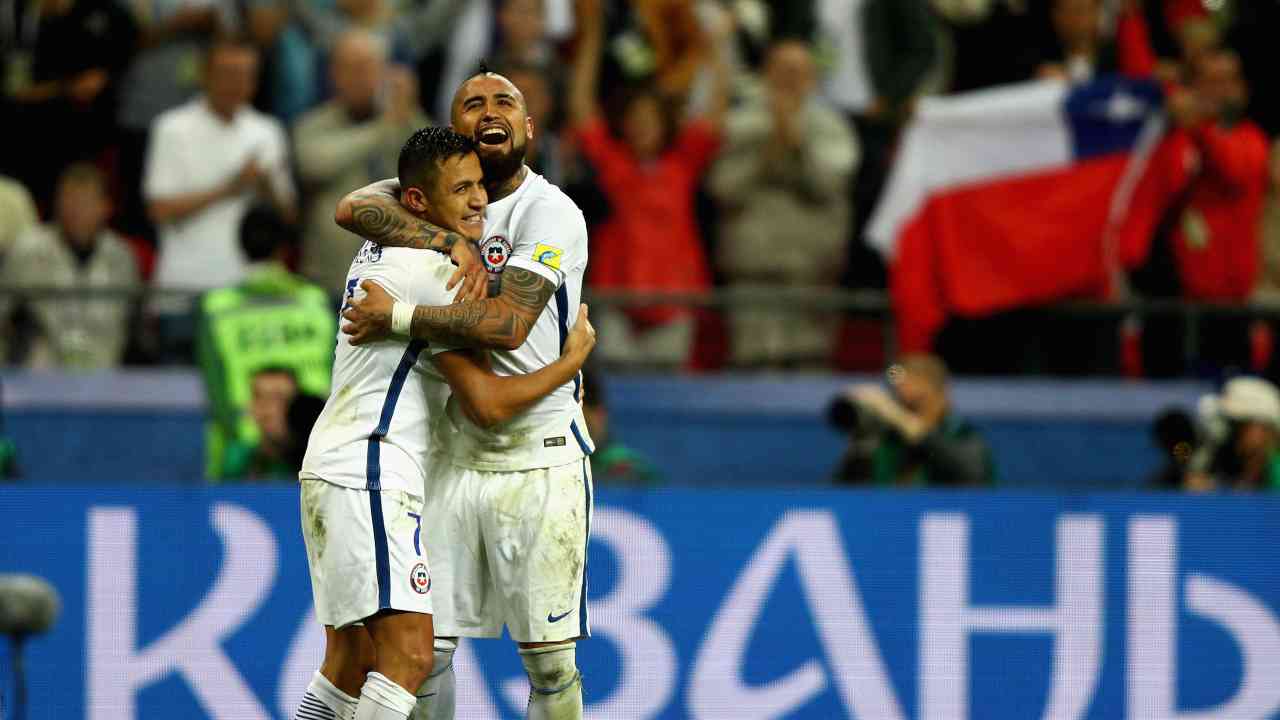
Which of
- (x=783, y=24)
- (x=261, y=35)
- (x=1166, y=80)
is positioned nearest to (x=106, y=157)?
(x=261, y=35)

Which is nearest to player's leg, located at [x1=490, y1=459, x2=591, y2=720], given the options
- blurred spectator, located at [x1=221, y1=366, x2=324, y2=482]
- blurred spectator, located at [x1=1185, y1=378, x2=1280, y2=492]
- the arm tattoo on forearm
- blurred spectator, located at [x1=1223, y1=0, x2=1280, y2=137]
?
the arm tattoo on forearm

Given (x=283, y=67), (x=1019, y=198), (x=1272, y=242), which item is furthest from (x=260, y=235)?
(x=1272, y=242)

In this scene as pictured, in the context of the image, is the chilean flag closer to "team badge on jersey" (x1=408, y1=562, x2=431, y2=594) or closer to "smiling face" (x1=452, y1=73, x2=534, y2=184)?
"smiling face" (x1=452, y1=73, x2=534, y2=184)

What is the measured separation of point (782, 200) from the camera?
37.5 ft

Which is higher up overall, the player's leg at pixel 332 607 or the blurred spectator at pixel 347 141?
the blurred spectator at pixel 347 141

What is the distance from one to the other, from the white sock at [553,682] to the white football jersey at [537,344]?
2.00 ft

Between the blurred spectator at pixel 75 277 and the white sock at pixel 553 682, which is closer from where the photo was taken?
the white sock at pixel 553 682

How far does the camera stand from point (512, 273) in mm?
6566

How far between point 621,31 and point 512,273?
5.72 metres

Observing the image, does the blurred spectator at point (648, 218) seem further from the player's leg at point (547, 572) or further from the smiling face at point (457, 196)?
the smiling face at point (457, 196)

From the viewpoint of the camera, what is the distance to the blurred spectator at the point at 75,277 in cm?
1111

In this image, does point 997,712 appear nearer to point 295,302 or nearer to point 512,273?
point 512,273

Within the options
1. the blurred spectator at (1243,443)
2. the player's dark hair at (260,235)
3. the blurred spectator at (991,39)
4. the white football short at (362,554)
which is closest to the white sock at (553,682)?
the white football short at (362,554)

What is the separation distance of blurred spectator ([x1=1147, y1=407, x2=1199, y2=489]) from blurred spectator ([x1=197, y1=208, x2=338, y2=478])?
13.0ft
